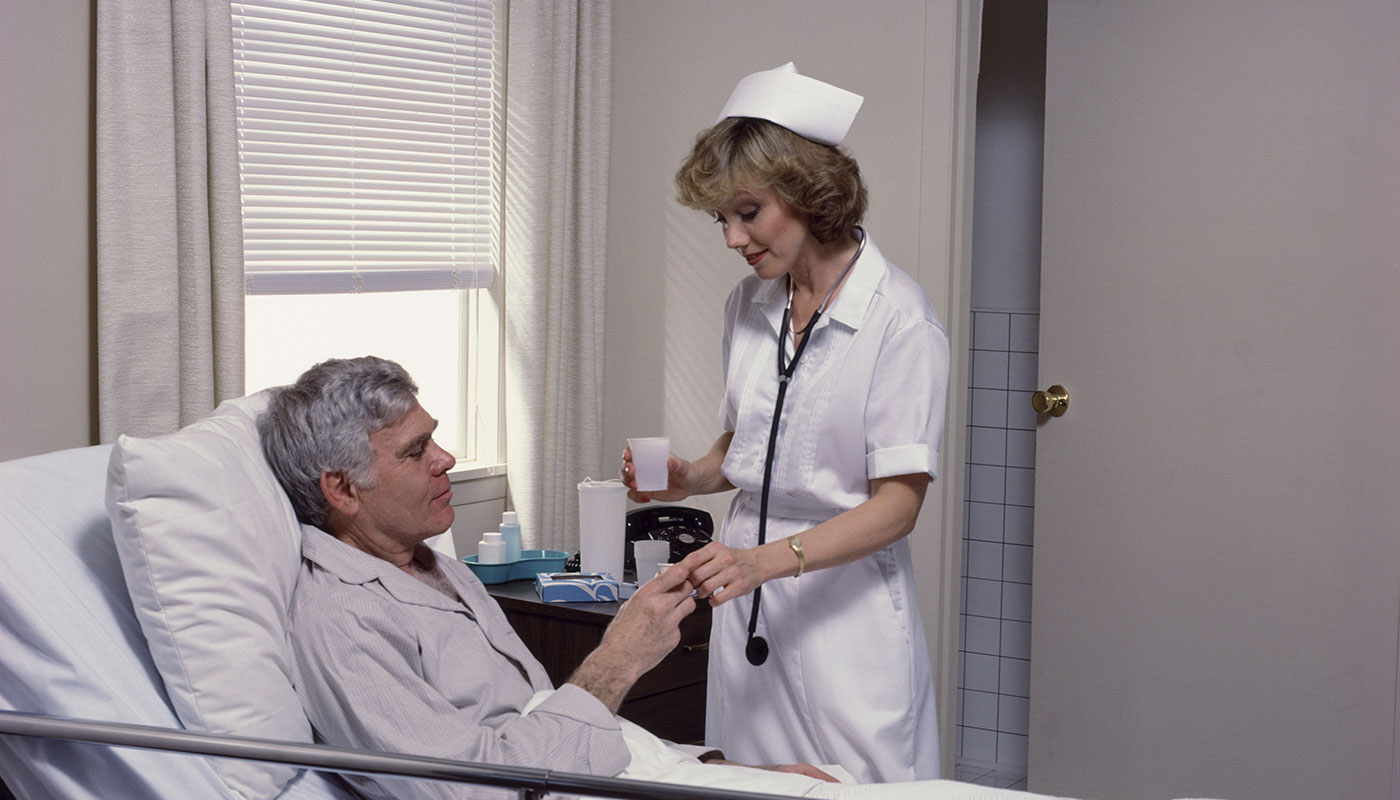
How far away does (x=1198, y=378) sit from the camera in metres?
2.90

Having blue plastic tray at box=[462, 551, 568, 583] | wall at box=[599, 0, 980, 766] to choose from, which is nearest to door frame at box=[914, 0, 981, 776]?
wall at box=[599, 0, 980, 766]

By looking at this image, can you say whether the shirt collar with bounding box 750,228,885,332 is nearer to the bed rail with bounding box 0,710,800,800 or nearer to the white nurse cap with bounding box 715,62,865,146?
the white nurse cap with bounding box 715,62,865,146

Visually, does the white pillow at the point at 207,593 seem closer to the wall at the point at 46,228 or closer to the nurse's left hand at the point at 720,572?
the nurse's left hand at the point at 720,572

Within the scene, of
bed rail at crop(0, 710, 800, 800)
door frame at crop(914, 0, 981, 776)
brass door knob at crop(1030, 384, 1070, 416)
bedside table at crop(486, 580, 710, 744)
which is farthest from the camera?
brass door knob at crop(1030, 384, 1070, 416)

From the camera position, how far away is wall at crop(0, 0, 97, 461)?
2.19 m

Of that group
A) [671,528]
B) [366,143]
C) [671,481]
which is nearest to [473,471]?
[671,528]

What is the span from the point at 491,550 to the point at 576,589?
0.27m

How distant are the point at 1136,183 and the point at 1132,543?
84cm

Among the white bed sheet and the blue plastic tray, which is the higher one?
the white bed sheet

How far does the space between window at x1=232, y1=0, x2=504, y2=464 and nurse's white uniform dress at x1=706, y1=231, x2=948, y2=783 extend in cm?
130

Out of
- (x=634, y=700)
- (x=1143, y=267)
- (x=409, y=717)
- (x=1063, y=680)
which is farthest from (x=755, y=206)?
(x=1063, y=680)

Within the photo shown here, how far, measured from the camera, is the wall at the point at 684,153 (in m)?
2.99

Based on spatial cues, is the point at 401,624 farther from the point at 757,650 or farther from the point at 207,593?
the point at 757,650

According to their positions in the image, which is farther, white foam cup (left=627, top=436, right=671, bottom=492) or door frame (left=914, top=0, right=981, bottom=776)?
door frame (left=914, top=0, right=981, bottom=776)
